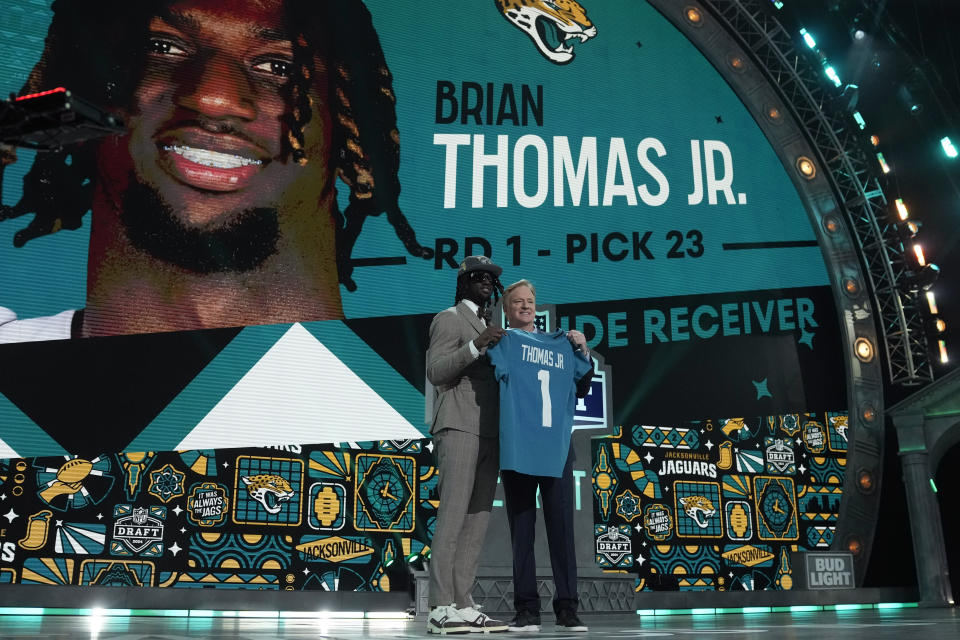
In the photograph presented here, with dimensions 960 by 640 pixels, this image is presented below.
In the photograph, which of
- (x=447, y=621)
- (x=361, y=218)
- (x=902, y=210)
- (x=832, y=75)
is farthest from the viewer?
(x=832, y=75)

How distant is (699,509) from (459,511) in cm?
514

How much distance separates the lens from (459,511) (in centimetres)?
217

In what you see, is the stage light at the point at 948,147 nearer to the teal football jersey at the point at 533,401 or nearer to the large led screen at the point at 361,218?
the large led screen at the point at 361,218

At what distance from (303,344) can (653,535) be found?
312 centimetres

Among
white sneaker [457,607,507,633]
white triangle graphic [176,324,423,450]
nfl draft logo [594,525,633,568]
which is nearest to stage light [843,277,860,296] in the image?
nfl draft logo [594,525,633,568]

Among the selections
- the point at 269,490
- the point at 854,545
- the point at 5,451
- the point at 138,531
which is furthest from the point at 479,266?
the point at 854,545

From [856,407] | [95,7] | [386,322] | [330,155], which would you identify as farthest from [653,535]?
[95,7]

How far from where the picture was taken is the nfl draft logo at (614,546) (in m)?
6.50

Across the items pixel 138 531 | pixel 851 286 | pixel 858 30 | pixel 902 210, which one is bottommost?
pixel 138 531

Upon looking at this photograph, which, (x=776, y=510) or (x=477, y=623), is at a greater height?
(x=776, y=510)

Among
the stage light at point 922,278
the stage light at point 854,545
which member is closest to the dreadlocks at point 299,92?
the stage light at point 922,278

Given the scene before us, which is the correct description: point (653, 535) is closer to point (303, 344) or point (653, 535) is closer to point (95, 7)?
point (303, 344)

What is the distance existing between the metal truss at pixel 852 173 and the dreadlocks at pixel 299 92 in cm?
331

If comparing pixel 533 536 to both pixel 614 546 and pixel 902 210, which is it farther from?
pixel 902 210
